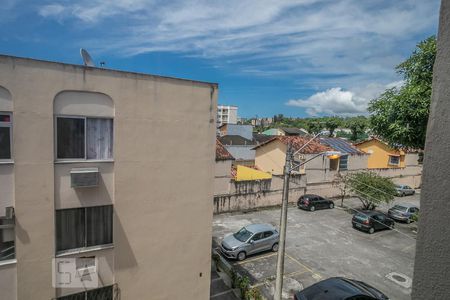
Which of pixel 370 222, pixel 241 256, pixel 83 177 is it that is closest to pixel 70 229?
pixel 83 177

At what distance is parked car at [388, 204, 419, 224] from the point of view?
83.5 ft

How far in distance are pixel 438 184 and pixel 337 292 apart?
11.7 m

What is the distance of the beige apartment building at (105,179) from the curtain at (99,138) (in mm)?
27

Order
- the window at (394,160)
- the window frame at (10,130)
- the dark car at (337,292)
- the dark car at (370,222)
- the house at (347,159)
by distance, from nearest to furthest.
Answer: the window frame at (10,130), the dark car at (337,292), the dark car at (370,222), the house at (347,159), the window at (394,160)

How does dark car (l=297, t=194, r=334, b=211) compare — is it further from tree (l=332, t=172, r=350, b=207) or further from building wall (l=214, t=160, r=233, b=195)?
building wall (l=214, t=160, r=233, b=195)

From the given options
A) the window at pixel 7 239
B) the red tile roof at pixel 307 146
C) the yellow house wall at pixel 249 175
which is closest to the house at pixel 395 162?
the red tile roof at pixel 307 146

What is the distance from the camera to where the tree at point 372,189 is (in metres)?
26.2

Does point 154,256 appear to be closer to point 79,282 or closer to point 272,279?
point 79,282

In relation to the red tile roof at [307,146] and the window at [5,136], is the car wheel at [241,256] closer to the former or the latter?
the window at [5,136]

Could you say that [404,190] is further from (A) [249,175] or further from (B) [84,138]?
(B) [84,138]

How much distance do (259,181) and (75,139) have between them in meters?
20.3

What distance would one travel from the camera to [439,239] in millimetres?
1302

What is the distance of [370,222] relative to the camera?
73.9 ft

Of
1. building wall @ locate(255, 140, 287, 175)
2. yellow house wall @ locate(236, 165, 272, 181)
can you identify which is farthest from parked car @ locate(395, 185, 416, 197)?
yellow house wall @ locate(236, 165, 272, 181)
